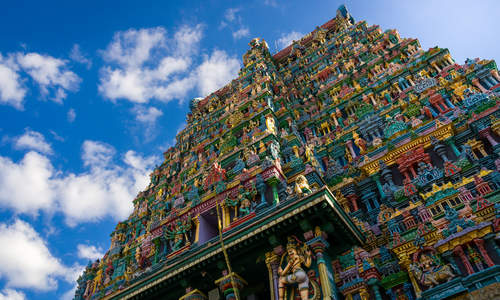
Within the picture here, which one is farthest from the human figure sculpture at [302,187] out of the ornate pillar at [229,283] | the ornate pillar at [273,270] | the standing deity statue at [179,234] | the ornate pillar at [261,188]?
the standing deity statue at [179,234]

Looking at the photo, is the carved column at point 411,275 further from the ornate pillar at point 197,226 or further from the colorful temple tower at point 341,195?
the ornate pillar at point 197,226

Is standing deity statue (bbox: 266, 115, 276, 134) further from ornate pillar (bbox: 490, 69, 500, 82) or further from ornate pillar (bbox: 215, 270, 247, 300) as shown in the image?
ornate pillar (bbox: 490, 69, 500, 82)

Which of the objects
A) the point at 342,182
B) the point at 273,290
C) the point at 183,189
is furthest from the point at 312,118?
the point at 273,290

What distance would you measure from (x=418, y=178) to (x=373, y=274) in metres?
4.01

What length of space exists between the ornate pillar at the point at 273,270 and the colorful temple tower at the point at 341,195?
0.13 feet

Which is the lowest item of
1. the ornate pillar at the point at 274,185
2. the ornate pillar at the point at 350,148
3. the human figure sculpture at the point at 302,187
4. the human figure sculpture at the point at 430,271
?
the human figure sculpture at the point at 430,271

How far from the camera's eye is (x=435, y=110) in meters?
14.6

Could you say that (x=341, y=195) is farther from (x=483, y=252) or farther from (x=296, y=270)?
(x=483, y=252)

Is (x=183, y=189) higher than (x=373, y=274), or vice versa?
(x=183, y=189)

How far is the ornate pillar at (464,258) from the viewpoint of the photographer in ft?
28.9

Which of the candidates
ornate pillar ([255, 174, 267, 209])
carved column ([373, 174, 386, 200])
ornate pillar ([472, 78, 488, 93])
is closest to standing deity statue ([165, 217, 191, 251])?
ornate pillar ([255, 174, 267, 209])

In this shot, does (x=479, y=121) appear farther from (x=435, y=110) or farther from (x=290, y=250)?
(x=290, y=250)

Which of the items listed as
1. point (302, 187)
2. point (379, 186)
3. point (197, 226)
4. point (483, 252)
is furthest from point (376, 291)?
point (197, 226)

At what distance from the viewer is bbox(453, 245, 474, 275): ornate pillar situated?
8.82 m
